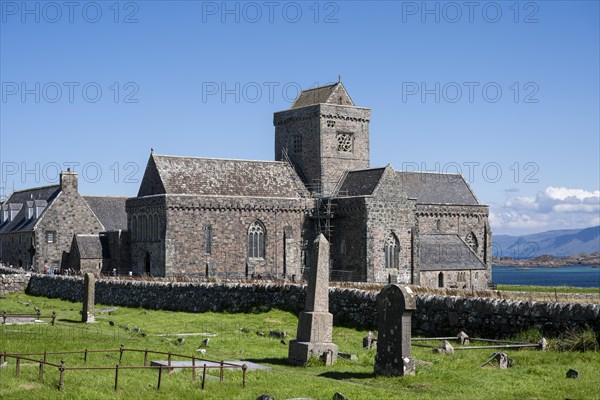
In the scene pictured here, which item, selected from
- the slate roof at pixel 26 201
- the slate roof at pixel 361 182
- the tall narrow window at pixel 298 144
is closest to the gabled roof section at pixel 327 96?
the tall narrow window at pixel 298 144

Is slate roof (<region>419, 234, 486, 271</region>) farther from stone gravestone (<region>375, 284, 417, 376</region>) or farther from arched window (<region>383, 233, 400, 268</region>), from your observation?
stone gravestone (<region>375, 284, 417, 376</region>)

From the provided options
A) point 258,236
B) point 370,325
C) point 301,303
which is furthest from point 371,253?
point 370,325

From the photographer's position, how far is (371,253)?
59.0 m

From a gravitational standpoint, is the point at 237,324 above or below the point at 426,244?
below

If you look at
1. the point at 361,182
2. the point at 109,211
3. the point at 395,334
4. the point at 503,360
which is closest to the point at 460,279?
the point at 361,182

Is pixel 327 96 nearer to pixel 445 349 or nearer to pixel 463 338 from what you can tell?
pixel 463 338

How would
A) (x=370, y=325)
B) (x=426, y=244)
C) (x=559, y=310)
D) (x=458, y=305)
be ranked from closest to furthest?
(x=559, y=310), (x=458, y=305), (x=370, y=325), (x=426, y=244)

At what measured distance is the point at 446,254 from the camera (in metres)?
65.9

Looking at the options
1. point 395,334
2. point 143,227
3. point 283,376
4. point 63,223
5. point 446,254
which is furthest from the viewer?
point 63,223

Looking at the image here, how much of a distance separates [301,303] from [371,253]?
24583 mm

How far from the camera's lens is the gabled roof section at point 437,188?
69.6m

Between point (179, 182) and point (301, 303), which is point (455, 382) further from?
point (179, 182)

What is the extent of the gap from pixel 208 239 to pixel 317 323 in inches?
1470

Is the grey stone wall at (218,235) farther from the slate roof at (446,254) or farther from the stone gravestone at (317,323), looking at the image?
the stone gravestone at (317,323)
